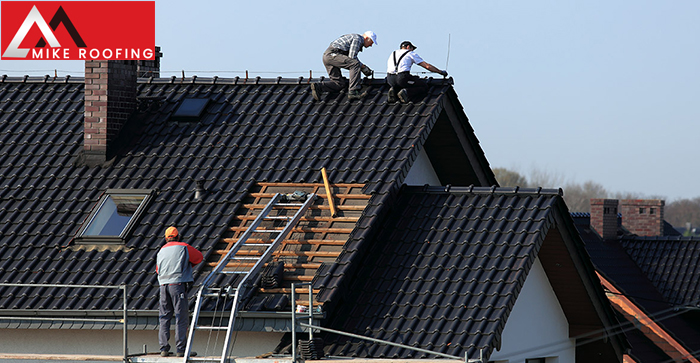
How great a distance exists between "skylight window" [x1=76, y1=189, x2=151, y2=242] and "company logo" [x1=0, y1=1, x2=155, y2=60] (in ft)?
10.1

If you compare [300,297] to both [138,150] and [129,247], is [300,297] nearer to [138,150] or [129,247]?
[129,247]

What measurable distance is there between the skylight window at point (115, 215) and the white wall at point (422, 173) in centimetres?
417

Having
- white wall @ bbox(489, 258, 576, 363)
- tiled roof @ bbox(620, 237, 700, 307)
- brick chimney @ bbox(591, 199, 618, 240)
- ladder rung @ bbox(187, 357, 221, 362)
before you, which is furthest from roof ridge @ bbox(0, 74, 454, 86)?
brick chimney @ bbox(591, 199, 618, 240)

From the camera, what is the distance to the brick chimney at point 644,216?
117ft

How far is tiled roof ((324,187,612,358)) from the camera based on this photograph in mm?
11727

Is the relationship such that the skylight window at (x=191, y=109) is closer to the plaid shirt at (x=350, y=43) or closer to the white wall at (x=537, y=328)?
the plaid shirt at (x=350, y=43)

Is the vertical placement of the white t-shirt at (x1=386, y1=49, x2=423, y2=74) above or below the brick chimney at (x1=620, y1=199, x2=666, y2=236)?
below

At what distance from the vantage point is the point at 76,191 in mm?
14914

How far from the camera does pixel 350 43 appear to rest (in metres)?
15.6

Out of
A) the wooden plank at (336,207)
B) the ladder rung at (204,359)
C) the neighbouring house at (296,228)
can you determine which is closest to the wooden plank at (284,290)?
the neighbouring house at (296,228)

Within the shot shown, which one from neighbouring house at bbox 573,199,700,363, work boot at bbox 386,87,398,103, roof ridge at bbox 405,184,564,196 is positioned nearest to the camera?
roof ridge at bbox 405,184,564,196

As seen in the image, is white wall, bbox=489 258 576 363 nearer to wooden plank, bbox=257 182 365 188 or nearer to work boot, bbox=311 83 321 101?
wooden plank, bbox=257 182 365 188

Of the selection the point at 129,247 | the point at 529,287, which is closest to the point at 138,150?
the point at 129,247

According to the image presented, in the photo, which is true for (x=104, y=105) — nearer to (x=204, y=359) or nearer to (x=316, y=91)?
(x=316, y=91)
